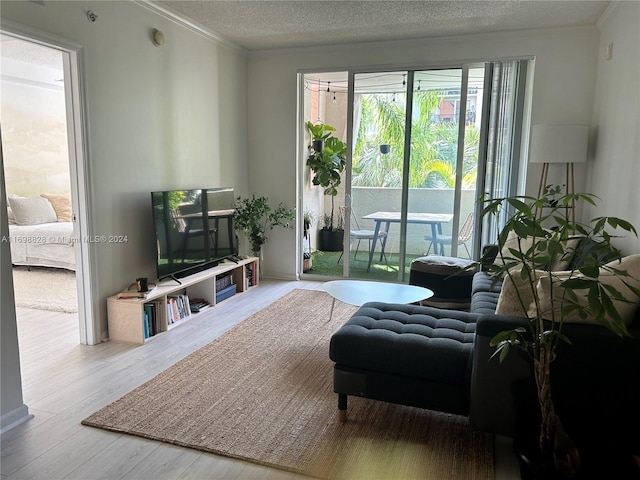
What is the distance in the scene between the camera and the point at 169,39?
13.1 feet

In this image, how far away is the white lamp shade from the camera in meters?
3.88

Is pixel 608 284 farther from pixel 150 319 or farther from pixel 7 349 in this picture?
pixel 150 319

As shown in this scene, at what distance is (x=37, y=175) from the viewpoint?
20.8ft

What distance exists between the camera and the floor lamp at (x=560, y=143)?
3.88 meters

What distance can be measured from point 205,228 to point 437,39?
2.95m

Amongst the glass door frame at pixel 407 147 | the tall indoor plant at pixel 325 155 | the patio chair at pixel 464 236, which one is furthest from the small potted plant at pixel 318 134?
the patio chair at pixel 464 236

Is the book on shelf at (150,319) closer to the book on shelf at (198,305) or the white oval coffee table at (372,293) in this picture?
the book on shelf at (198,305)

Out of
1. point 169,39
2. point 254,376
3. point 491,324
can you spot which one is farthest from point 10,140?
point 491,324

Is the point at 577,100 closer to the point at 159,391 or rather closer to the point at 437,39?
the point at 437,39

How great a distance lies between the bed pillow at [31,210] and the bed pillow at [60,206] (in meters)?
0.09

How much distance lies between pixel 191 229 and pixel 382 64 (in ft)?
8.58

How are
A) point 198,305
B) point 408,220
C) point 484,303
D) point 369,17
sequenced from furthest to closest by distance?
point 408,220 → point 198,305 → point 369,17 → point 484,303

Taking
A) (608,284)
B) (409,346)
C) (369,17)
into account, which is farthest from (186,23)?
(608,284)

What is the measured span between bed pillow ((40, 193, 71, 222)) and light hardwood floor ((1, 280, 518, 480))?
255 cm
